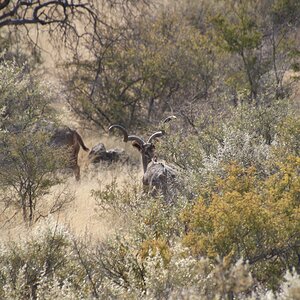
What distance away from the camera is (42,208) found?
11422 millimetres

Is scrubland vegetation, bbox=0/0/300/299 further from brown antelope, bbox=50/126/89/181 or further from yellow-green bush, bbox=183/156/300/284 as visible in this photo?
brown antelope, bbox=50/126/89/181

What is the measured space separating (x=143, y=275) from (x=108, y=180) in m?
7.87

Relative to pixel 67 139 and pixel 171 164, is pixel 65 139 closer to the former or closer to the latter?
pixel 67 139

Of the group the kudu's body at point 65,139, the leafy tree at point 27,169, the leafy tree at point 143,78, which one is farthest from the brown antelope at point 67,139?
the leafy tree at point 143,78

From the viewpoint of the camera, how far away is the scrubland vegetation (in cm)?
598

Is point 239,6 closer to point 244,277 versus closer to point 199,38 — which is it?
point 199,38

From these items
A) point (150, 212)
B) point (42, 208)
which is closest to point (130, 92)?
point (42, 208)

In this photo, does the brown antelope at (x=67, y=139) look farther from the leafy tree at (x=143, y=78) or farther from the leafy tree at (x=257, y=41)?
the leafy tree at (x=257, y=41)

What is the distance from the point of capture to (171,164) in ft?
35.5

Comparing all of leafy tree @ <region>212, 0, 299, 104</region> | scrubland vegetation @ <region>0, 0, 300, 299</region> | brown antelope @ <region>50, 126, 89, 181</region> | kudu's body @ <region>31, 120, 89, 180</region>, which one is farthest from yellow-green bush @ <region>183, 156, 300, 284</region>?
leafy tree @ <region>212, 0, 299, 104</region>

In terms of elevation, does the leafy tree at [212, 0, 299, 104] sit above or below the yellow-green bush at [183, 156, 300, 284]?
above

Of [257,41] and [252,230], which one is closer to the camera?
[252,230]

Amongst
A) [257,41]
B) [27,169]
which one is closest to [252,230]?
[27,169]

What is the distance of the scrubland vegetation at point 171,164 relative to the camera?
5.98 m
